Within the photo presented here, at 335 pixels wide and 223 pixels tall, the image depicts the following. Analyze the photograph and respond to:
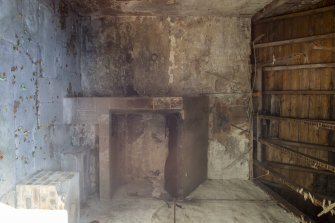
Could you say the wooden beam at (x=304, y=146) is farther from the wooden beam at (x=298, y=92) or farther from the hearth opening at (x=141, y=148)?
the hearth opening at (x=141, y=148)

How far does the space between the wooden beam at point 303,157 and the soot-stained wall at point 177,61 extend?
56 cm

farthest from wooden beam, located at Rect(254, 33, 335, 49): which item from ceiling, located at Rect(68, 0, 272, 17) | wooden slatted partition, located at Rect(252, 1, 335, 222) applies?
ceiling, located at Rect(68, 0, 272, 17)

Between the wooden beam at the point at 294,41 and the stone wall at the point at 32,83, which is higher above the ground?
the wooden beam at the point at 294,41

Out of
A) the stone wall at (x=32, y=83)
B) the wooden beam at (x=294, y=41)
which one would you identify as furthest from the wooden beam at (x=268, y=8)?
the stone wall at (x=32, y=83)

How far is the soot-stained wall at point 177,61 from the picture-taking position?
4.61 m

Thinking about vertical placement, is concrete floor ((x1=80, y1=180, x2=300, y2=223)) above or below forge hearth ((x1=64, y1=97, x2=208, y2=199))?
below

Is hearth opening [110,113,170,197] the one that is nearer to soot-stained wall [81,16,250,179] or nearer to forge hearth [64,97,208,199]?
forge hearth [64,97,208,199]

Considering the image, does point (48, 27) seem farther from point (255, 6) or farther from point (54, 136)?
point (255, 6)

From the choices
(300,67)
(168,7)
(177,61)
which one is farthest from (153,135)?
(300,67)

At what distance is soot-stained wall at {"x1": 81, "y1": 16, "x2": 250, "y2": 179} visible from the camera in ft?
15.1

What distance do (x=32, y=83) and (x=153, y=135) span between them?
2231 millimetres

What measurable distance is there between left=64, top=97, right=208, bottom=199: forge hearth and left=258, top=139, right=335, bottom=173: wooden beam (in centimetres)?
110

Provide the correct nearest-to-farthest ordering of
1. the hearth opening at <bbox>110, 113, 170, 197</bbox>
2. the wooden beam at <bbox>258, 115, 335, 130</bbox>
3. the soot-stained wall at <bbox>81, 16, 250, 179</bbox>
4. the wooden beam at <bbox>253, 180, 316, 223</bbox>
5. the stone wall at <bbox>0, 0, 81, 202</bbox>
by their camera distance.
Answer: the stone wall at <bbox>0, 0, 81, 202</bbox> → the wooden beam at <bbox>253, 180, 316, 223</bbox> → the wooden beam at <bbox>258, 115, 335, 130</bbox> → the hearth opening at <bbox>110, 113, 170, 197</bbox> → the soot-stained wall at <bbox>81, 16, 250, 179</bbox>

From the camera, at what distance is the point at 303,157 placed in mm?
3438
